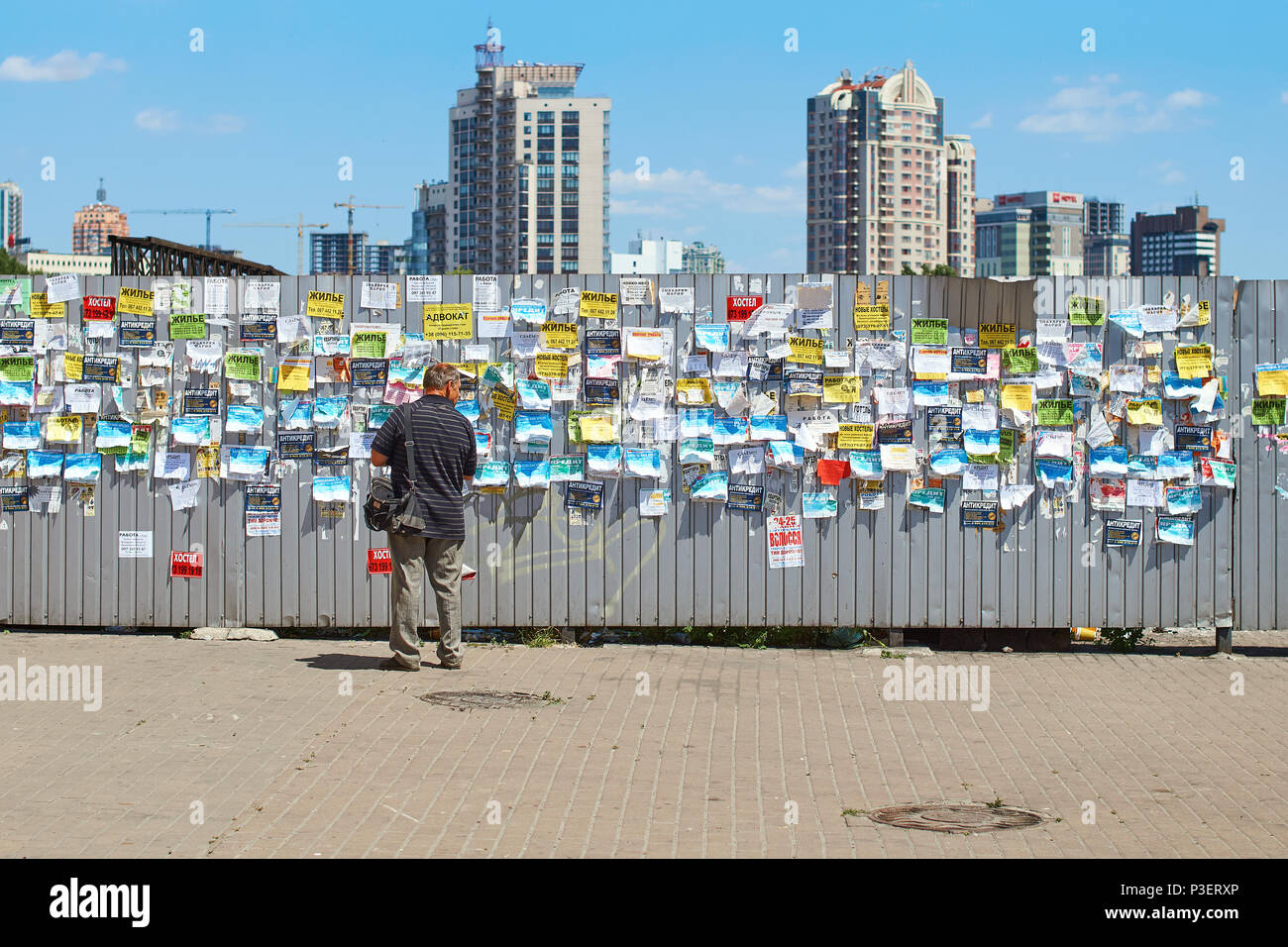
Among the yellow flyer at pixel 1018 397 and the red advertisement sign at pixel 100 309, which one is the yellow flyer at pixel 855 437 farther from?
the red advertisement sign at pixel 100 309

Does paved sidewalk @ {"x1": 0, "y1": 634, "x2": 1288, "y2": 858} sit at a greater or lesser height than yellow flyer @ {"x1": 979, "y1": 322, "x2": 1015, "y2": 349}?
lesser

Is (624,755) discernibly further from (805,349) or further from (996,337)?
(996,337)

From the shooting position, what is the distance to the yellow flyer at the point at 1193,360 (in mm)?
9875

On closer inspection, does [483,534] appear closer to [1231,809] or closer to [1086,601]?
[1086,601]

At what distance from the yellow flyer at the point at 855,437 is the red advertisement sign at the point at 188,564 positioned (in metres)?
4.59

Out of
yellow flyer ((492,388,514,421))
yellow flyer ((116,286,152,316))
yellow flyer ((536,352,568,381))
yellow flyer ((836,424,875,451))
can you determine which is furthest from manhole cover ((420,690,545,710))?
yellow flyer ((116,286,152,316))

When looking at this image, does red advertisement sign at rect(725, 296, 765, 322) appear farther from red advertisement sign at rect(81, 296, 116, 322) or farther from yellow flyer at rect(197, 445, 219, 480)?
red advertisement sign at rect(81, 296, 116, 322)

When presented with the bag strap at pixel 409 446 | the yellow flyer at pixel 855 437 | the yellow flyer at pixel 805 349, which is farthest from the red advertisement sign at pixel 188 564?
the yellow flyer at pixel 855 437

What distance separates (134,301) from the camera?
10.2 metres

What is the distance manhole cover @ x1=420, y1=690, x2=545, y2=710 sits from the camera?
8.31 metres

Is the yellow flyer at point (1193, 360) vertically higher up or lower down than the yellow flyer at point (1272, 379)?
higher up

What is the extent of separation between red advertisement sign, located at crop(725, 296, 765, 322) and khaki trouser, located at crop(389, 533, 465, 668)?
8.07 feet

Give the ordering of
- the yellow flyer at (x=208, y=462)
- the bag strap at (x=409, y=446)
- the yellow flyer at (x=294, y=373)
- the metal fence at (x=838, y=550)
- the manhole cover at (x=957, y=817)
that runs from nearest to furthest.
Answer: the manhole cover at (x=957, y=817) < the bag strap at (x=409, y=446) < the metal fence at (x=838, y=550) < the yellow flyer at (x=294, y=373) < the yellow flyer at (x=208, y=462)
